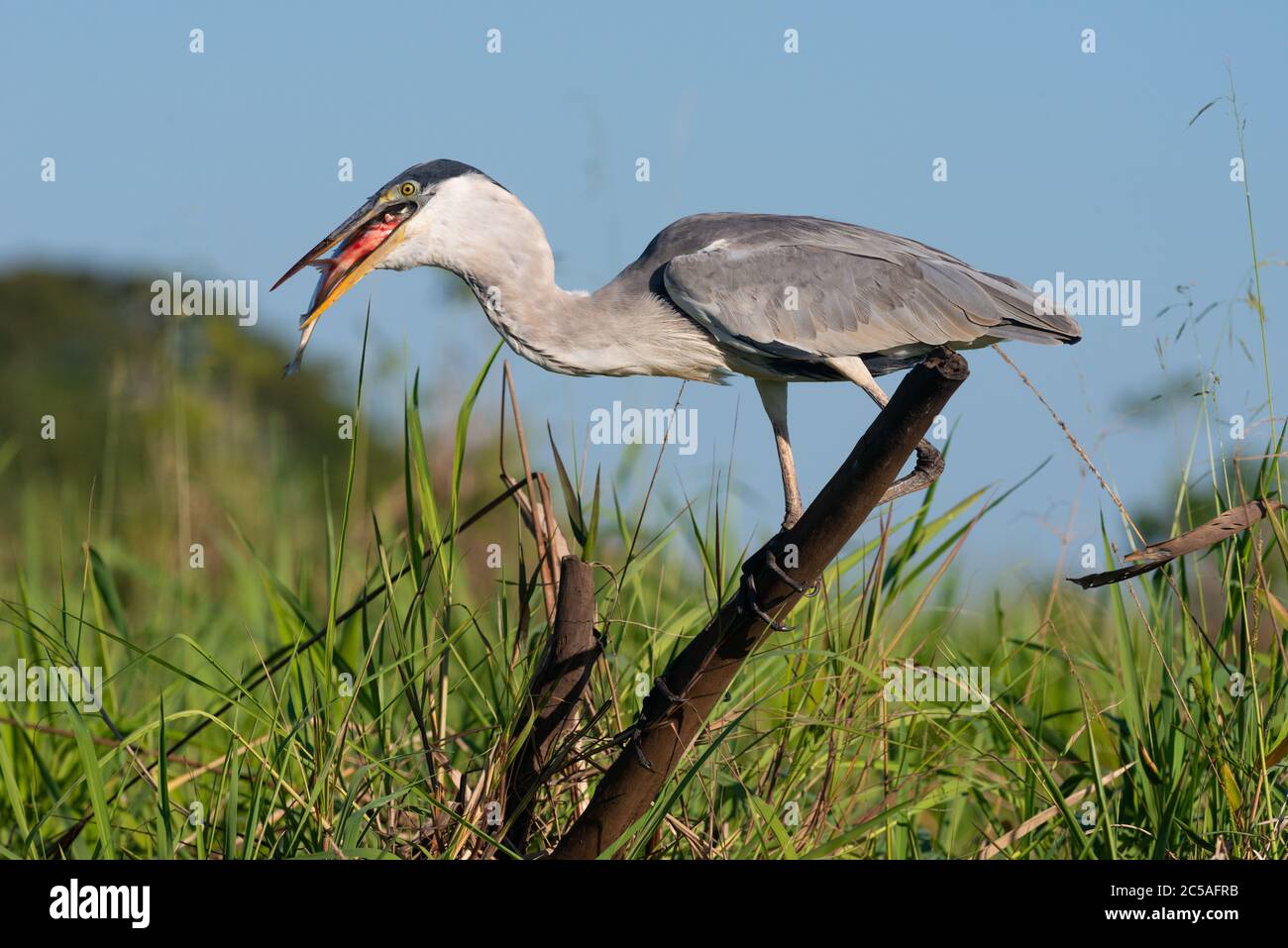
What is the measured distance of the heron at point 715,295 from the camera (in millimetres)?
3891

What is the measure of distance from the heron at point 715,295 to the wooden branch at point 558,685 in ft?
2.92

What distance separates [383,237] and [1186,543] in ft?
7.31

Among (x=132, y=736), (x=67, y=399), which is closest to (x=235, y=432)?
(x=132, y=736)

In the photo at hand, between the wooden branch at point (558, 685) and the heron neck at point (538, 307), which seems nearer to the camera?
the wooden branch at point (558, 685)

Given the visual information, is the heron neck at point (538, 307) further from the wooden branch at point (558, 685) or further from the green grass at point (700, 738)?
the wooden branch at point (558, 685)

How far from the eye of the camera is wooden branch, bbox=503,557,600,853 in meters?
3.17

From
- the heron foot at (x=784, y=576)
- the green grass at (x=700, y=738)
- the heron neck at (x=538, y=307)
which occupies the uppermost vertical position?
the heron neck at (x=538, y=307)

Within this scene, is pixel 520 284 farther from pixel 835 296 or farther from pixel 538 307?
pixel 835 296

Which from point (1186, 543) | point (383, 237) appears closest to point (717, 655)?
point (1186, 543)

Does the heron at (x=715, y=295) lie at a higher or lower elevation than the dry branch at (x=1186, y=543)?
higher

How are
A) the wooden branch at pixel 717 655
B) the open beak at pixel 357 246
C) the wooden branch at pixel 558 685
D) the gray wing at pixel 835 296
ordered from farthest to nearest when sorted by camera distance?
the gray wing at pixel 835 296
the open beak at pixel 357 246
the wooden branch at pixel 558 685
the wooden branch at pixel 717 655

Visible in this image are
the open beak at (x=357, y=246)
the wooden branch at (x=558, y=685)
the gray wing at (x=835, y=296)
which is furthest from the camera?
the gray wing at (x=835, y=296)

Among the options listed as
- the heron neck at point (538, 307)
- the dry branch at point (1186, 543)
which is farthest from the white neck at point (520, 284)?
the dry branch at point (1186, 543)
